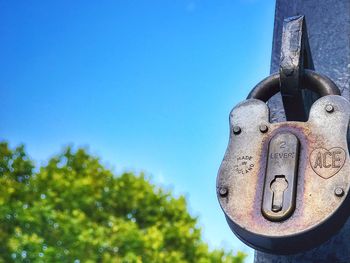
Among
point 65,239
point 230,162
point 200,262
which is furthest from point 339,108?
point 200,262

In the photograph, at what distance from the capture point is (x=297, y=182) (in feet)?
2.54

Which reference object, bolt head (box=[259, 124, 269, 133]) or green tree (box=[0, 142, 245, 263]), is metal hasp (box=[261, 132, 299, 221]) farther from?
green tree (box=[0, 142, 245, 263])

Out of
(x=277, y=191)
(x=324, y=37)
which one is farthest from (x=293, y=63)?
(x=324, y=37)

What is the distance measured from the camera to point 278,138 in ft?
2.67

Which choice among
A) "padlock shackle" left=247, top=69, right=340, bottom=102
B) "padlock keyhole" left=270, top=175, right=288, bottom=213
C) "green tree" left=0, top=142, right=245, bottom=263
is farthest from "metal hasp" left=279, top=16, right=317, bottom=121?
"green tree" left=0, top=142, right=245, bottom=263

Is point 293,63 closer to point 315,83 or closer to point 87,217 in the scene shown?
point 315,83

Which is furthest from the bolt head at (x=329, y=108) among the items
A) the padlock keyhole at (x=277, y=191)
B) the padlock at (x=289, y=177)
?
the padlock keyhole at (x=277, y=191)

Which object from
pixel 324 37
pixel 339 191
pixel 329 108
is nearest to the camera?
pixel 339 191

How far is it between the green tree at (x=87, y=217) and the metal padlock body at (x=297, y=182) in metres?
10.0

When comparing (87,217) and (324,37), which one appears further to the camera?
(87,217)

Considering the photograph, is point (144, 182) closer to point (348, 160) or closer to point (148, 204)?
point (148, 204)

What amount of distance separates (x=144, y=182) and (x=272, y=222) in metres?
12.2

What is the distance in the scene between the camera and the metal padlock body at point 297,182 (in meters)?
0.73

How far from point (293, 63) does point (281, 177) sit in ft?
0.50
